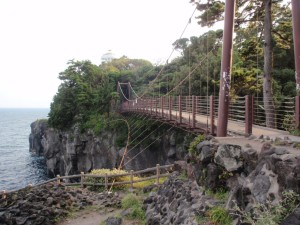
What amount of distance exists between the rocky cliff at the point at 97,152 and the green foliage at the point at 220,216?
11345 mm

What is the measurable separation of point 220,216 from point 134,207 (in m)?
4.11

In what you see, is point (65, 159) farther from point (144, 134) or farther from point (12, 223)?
point (12, 223)

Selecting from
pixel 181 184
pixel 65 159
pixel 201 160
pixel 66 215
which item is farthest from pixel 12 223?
pixel 65 159

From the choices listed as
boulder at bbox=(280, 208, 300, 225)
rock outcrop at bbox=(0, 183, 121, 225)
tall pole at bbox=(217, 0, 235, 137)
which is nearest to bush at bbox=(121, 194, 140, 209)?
rock outcrop at bbox=(0, 183, 121, 225)

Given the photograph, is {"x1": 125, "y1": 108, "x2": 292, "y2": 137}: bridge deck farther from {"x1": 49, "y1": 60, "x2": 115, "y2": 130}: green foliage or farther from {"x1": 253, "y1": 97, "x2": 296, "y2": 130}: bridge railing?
{"x1": 49, "y1": 60, "x2": 115, "y2": 130}: green foliage

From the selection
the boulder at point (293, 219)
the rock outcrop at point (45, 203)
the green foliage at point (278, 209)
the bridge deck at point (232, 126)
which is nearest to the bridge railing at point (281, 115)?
the bridge deck at point (232, 126)

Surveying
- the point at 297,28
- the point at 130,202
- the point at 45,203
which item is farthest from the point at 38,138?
the point at 297,28

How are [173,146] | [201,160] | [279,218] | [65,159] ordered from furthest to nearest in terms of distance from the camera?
[65,159]
[173,146]
[201,160]
[279,218]

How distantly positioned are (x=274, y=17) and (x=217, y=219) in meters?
11.6

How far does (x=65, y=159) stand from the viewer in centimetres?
3047

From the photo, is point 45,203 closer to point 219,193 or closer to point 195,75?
point 219,193

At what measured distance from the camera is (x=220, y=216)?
446 cm

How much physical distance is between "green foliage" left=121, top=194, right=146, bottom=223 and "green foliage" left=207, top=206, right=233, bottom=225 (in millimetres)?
3208

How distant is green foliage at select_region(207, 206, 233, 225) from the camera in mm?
4297
